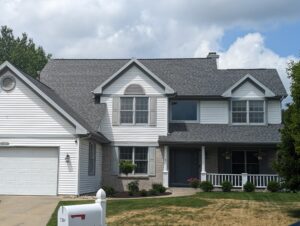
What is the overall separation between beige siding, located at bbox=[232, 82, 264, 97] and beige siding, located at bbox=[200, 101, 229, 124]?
93 cm

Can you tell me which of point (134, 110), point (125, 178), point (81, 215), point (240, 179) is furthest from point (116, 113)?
point (81, 215)

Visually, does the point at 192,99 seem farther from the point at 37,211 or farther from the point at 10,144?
the point at 37,211

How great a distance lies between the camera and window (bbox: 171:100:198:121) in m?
30.4

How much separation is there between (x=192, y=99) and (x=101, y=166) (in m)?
6.87

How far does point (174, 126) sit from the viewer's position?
2992 centimetres

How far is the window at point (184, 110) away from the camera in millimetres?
30438

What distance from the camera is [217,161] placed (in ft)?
96.3

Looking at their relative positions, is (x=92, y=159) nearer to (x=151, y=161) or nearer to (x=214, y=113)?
(x=151, y=161)

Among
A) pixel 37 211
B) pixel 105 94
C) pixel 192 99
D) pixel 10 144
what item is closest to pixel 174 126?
pixel 192 99

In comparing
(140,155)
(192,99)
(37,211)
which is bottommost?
(37,211)

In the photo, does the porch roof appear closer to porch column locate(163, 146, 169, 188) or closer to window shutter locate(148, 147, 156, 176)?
porch column locate(163, 146, 169, 188)

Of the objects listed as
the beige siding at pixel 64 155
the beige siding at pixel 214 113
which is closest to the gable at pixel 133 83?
the beige siding at pixel 214 113

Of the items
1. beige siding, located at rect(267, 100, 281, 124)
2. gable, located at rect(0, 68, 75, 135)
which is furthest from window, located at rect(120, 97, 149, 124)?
beige siding, located at rect(267, 100, 281, 124)

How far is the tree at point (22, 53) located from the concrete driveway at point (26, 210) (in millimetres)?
39463
